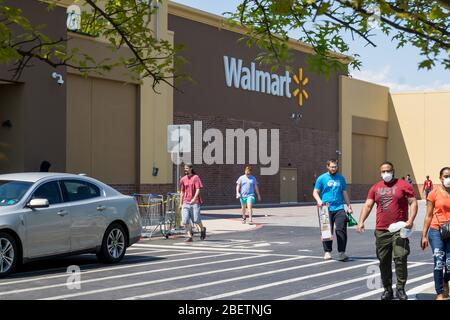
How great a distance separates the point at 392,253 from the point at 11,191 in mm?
6292

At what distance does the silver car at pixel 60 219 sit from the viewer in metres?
11.9

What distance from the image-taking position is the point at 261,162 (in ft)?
134

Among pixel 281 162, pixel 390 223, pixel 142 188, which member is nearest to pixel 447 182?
pixel 390 223

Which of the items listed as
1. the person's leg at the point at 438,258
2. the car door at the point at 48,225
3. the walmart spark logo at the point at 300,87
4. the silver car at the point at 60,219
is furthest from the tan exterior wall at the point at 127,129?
the person's leg at the point at 438,258

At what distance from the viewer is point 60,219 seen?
41.2 feet

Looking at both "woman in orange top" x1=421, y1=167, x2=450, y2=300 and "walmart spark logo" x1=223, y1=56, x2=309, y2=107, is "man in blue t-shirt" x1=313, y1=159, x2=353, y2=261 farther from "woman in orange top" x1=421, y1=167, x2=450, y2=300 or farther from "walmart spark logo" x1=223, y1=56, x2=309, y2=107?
"walmart spark logo" x1=223, y1=56, x2=309, y2=107

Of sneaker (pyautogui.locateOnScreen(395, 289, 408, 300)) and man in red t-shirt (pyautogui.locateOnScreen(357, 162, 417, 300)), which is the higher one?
man in red t-shirt (pyautogui.locateOnScreen(357, 162, 417, 300))

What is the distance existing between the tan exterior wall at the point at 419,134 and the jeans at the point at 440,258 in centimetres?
4688

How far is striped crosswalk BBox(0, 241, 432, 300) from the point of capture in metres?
10.2

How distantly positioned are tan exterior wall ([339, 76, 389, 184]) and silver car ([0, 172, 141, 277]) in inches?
1470

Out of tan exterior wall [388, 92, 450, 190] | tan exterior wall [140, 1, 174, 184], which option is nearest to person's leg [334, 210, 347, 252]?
tan exterior wall [140, 1, 174, 184]
